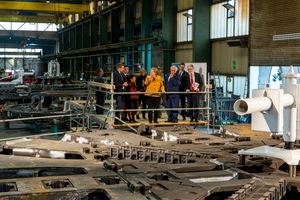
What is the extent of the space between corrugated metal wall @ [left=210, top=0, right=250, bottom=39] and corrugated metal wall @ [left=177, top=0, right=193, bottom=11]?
166 cm

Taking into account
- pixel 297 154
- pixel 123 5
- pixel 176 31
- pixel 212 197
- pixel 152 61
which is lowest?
pixel 212 197

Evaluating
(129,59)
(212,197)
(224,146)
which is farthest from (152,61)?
(212,197)

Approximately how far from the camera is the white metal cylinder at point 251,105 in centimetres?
280

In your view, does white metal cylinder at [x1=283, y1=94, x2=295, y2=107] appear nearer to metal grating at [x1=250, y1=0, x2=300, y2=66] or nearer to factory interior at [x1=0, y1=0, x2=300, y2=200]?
factory interior at [x1=0, y1=0, x2=300, y2=200]

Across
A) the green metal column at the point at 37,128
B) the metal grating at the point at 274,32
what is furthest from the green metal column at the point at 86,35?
the metal grating at the point at 274,32

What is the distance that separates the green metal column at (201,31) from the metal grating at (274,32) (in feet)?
15.7

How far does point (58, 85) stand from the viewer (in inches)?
899

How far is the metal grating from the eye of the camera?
470 inches

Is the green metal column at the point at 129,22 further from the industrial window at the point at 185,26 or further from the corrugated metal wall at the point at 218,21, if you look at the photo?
the corrugated metal wall at the point at 218,21

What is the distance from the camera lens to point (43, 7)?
31.2 m

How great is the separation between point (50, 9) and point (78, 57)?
21.1 ft

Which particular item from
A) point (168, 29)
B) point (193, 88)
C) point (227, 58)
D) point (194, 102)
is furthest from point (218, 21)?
point (194, 102)

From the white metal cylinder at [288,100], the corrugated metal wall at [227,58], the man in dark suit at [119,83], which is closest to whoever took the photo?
the white metal cylinder at [288,100]

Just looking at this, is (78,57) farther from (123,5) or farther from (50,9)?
(123,5)
